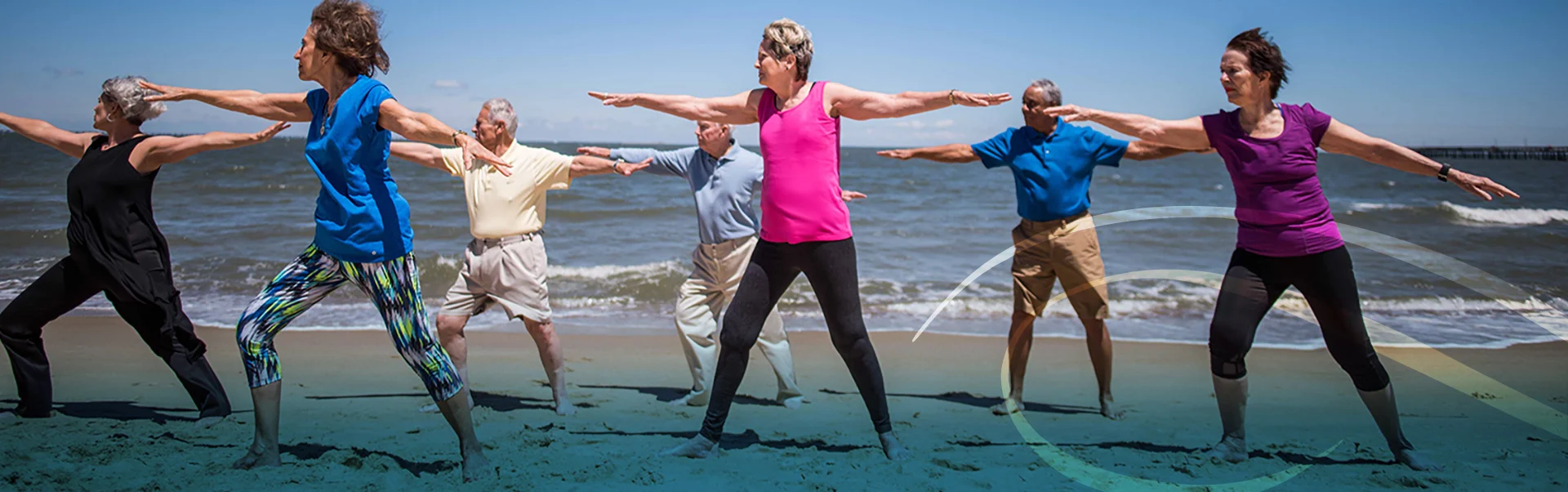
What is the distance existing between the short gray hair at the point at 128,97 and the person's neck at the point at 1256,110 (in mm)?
4894

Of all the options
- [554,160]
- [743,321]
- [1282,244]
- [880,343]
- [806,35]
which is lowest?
[880,343]

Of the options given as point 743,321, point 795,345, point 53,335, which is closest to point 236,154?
point 53,335

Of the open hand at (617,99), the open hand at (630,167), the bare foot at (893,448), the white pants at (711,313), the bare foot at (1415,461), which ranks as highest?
the open hand at (617,99)

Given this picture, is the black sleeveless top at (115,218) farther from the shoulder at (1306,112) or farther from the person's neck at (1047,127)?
the shoulder at (1306,112)

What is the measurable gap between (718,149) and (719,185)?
0.23 meters

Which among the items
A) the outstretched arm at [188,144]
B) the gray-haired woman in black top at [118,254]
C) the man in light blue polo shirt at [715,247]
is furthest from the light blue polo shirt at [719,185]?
the gray-haired woman in black top at [118,254]

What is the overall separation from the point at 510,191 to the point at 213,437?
180 centimetres

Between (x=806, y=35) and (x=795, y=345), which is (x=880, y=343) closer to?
(x=795, y=345)

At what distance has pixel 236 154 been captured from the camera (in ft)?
132

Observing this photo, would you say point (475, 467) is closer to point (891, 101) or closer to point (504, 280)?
point (504, 280)

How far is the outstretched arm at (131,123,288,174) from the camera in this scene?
444 cm

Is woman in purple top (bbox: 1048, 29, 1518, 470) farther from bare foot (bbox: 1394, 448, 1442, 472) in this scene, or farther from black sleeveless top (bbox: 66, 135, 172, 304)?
black sleeveless top (bbox: 66, 135, 172, 304)

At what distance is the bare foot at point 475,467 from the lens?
3.93 metres

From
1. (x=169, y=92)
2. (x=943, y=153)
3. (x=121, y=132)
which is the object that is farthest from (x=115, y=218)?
(x=943, y=153)
